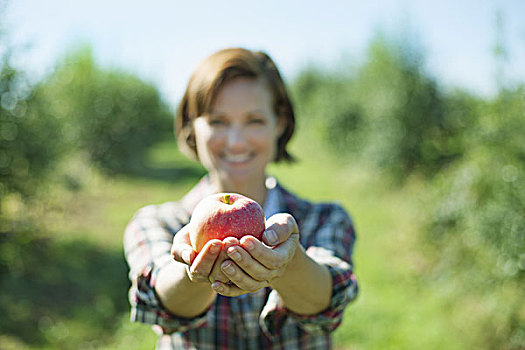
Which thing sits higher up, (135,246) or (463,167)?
(463,167)

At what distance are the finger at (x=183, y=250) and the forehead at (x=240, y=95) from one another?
2.14ft

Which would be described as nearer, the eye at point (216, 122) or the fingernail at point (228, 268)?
the fingernail at point (228, 268)

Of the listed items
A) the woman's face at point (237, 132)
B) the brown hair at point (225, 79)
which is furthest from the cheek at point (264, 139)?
the brown hair at point (225, 79)

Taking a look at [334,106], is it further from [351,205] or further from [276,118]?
[276,118]

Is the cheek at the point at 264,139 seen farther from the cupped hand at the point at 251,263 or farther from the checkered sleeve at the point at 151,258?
the cupped hand at the point at 251,263

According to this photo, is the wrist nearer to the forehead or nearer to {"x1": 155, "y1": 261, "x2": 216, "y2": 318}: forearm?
{"x1": 155, "y1": 261, "x2": 216, "y2": 318}: forearm

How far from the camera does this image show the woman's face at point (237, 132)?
1.88 m

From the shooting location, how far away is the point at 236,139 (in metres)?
1.85

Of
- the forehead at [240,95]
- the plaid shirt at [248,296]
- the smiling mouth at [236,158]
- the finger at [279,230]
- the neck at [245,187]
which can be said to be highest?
the forehead at [240,95]

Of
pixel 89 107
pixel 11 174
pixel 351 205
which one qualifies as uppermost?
pixel 89 107

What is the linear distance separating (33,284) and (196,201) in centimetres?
429

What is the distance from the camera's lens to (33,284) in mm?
5395

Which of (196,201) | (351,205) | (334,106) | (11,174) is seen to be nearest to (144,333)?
(11,174)

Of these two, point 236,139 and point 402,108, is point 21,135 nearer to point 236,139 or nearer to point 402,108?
point 236,139
